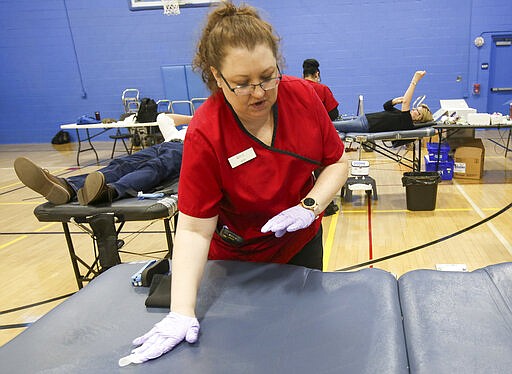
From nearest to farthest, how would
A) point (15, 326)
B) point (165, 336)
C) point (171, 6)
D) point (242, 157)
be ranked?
point (165, 336)
point (242, 157)
point (15, 326)
point (171, 6)

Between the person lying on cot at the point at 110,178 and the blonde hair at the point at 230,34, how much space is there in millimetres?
1084

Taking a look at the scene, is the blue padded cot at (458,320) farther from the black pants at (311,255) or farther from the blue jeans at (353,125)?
the blue jeans at (353,125)

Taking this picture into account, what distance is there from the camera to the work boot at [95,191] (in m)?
1.73

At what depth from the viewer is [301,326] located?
2.66 feet

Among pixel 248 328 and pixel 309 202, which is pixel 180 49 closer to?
pixel 309 202

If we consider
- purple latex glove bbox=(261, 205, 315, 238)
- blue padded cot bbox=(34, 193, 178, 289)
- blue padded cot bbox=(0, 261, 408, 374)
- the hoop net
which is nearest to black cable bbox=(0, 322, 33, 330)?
blue padded cot bbox=(34, 193, 178, 289)

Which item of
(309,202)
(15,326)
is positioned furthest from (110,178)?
(309,202)

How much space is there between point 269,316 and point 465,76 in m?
6.39

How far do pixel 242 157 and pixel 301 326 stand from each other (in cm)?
39

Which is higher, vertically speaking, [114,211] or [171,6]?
[171,6]

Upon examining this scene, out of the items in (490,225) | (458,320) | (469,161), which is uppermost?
Result: (458,320)

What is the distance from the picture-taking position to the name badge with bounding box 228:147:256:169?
0.88 metres

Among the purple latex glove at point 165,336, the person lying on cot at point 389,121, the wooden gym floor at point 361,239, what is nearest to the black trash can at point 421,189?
the wooden gym floor at point 361,239

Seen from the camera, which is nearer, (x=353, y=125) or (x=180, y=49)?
(x=353, y=125)
